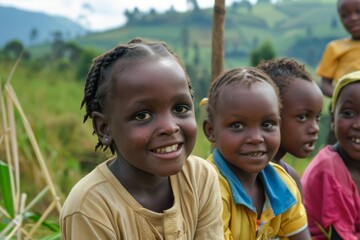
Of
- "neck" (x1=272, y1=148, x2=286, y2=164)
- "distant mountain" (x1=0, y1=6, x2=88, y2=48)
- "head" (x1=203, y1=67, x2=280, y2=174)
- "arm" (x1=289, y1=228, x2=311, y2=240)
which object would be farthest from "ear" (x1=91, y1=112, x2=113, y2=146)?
"distant mountain" (x1=0, y1=6, x2=88, y2=48)

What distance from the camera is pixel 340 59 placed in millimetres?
3914

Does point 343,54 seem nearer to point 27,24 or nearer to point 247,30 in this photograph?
point 247,30

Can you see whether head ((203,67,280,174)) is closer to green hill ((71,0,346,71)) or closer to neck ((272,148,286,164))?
neck ((272,148,286,164))

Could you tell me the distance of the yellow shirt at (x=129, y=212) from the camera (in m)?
1.50

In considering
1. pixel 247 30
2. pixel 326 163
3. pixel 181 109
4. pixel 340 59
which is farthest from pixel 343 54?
pixel 247 30

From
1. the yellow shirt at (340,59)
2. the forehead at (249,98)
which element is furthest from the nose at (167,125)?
the yellow shirt at (340,59)

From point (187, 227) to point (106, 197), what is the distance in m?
0.32

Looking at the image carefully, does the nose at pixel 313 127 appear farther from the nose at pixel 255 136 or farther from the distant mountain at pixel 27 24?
the distant mountain at pixel 27 24

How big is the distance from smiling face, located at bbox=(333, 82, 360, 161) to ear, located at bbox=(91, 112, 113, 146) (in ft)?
4.51

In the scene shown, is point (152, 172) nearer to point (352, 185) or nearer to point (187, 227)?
point (187, 227)

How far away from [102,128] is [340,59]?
275 cm

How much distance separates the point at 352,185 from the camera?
8.41 ft

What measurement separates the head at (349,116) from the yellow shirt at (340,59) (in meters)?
1.32

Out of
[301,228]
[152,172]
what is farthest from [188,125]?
[301,228]
